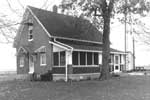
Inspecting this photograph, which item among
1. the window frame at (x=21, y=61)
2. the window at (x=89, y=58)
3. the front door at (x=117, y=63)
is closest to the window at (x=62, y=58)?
the window at (x=89, y=58)

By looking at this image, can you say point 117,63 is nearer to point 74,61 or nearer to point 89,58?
point 89,58

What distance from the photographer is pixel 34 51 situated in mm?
27078

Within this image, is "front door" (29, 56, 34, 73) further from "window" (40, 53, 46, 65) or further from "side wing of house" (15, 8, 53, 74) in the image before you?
"window" (40, 53, 46, 65)

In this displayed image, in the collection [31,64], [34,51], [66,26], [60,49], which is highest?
[66,26]

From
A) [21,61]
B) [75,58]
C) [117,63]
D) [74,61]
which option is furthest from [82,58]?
[21,61]

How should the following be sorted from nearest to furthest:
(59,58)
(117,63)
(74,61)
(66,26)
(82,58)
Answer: (59,58) < (74,61) < (82,58) < (66,26) < (117,63)

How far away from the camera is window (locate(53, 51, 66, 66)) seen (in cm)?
2417

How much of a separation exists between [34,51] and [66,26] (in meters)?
4.86

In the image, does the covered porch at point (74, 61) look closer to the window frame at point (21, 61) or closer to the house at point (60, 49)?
the house at point (60, 49)

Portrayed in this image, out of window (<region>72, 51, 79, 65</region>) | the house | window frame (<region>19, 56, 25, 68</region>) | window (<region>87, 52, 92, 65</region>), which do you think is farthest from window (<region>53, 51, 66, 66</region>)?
window frame (<region>19, 56, 25, 68</region>)

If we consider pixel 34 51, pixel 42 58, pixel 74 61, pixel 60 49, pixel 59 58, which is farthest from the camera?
pixel 34 51

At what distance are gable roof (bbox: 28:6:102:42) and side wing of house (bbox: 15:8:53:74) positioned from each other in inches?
31.3

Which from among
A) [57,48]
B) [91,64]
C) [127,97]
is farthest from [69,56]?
[127,97]

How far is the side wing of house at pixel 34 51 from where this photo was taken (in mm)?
25562
